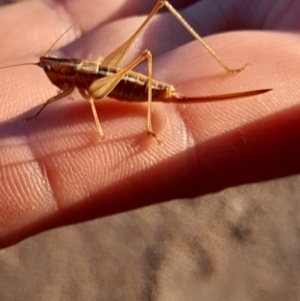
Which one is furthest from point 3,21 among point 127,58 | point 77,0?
point 127,58

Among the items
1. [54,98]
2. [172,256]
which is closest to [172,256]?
[172,256]

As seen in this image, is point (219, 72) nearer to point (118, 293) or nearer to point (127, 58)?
point (127, 58)

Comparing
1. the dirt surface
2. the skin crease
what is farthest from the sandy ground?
the skin crease

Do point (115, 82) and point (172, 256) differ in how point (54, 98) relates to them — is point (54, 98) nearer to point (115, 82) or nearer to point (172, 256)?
point (115, 82)

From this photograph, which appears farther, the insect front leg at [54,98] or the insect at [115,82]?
the insect front leg at [54,98]

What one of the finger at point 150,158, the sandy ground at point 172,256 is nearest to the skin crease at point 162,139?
the finger at point 150,158

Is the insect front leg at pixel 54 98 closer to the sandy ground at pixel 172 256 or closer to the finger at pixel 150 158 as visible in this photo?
the finger at pixel 150 158
